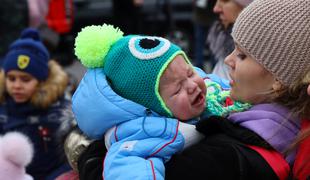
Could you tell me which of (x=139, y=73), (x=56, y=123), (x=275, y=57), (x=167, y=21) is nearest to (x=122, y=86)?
(x=139, y=73)

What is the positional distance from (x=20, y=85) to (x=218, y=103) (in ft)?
8.35

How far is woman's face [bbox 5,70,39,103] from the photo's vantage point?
14.1 ft

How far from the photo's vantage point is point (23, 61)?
4293 mm

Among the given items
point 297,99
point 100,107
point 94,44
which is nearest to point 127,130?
point 100,107

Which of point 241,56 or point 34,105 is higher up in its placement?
point 241,56

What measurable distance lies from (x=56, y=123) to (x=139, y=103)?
98.2 inches

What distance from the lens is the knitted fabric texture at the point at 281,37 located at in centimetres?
168

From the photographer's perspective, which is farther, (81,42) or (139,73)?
(81,42)

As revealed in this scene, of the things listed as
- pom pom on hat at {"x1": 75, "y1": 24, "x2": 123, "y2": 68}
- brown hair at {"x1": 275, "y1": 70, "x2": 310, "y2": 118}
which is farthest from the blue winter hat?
brown hair at {"x1": 275, "y1": 70, "x2": 310, "y2": 118}

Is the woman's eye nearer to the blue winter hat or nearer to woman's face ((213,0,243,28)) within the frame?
woman's face ((213,0,243,28))

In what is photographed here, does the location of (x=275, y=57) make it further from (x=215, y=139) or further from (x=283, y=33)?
(x=215, y=139)

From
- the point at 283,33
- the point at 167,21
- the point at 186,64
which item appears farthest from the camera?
the point at 167,21

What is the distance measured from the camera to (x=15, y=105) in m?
4.32

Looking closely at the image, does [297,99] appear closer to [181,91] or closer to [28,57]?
[181,91]
